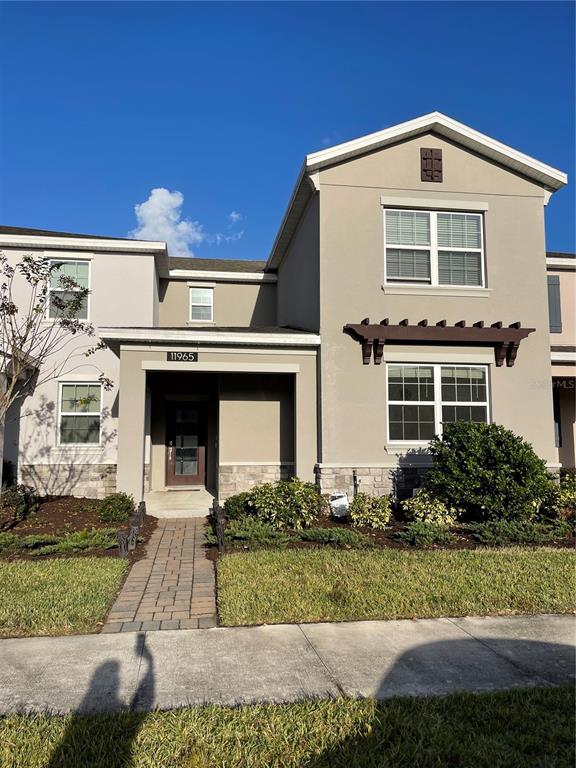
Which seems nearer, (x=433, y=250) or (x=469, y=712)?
(x=469, y=712)

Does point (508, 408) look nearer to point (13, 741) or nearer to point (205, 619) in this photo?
point (205, 619)

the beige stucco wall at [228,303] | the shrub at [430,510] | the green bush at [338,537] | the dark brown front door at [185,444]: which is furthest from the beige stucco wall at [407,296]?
the beige stucco wall at [228,303]

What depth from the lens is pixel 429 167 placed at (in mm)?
11938

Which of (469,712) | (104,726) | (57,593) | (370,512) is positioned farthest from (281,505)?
(104,726)

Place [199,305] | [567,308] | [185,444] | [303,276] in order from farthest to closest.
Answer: [199,305] → [567,308] → [185,444] → [303,276]

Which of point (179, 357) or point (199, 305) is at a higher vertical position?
point (199, 305)

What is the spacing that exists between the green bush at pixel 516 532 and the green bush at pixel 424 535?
55 cm

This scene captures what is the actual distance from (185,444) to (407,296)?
7.12 meters

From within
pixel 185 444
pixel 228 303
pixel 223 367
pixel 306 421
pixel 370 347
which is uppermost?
pixel 228 303

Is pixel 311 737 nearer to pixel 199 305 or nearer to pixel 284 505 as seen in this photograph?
pixel 284 505

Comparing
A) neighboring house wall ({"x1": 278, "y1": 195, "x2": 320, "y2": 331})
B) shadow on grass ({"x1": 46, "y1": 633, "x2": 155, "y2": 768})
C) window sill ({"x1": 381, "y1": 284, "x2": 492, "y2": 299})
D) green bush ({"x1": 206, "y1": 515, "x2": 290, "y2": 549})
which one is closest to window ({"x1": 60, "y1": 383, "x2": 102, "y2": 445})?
neighboring house wall ({"x1": 278, "y1": 195, "x2": 320, "y2": 331})

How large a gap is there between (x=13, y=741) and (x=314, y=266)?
10.1 meters

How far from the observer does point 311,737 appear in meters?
3.36

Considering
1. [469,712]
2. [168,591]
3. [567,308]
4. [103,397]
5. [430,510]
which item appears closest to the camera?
[469,712]
